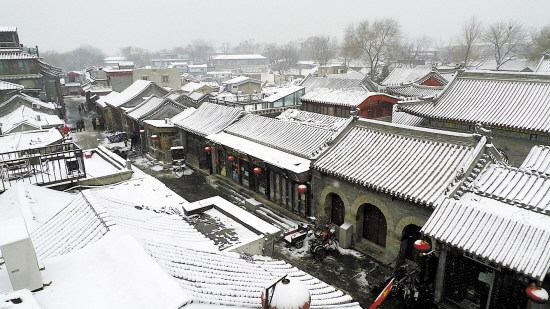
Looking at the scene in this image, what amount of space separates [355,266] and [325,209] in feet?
9.77

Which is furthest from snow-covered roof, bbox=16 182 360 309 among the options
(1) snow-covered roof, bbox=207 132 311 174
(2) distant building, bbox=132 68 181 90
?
(2) distant building, bbox=132 68 181 90

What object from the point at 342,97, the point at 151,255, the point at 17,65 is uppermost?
the point at 17,65

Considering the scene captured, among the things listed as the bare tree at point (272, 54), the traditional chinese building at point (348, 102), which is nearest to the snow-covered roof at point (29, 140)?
the traditional chinese building at point (348, 102)

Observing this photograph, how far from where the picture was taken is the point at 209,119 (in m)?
24.8

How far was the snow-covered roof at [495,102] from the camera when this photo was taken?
16594 mm

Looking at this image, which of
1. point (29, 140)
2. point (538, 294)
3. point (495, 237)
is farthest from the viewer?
point (29, 140)

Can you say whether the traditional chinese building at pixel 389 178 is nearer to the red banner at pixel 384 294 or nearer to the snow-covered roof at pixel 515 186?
the snow-covered roof at pixel 515 186

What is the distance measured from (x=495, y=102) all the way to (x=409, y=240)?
10.2m

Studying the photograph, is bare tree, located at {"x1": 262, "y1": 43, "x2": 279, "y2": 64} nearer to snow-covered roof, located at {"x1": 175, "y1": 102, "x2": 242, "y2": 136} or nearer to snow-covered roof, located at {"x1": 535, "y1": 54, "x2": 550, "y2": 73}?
snow-covered roof, located at {"x1": 535, "y1": 54, "x2": 550, "y2": 73}

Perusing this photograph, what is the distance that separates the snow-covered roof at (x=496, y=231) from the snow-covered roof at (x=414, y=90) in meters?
22.0

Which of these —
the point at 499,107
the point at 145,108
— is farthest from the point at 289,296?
the point at 145,108

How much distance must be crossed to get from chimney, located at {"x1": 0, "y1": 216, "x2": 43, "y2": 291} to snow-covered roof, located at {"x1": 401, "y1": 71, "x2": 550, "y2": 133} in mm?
18663

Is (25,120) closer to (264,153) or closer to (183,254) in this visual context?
(264,153)

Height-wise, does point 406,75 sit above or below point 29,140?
above
